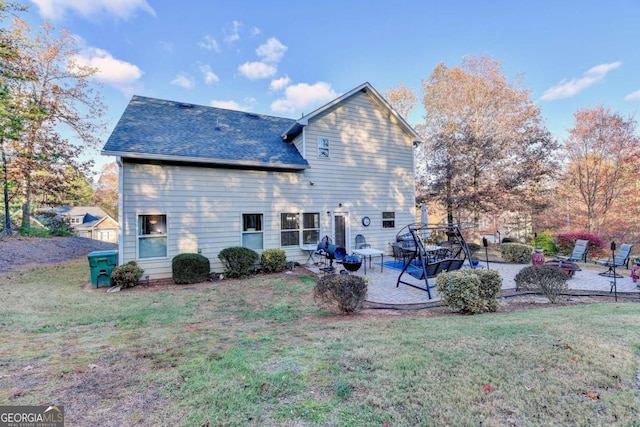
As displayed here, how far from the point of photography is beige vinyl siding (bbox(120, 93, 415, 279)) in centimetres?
875

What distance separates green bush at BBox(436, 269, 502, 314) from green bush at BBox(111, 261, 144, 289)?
26.5 ft

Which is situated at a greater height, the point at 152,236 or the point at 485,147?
the point at 485,147

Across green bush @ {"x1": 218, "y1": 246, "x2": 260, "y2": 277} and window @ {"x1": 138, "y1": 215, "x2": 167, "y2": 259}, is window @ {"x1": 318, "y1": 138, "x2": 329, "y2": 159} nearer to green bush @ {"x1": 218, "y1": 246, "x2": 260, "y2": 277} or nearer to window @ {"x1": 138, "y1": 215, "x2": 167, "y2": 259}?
green bush @ {"x1": 218, "y1": 246, "x2": 260, "y2": 277}

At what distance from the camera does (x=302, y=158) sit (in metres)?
11.0

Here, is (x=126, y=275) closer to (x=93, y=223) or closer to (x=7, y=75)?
(x=7, y=75)

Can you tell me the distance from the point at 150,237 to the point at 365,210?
806 centimetres

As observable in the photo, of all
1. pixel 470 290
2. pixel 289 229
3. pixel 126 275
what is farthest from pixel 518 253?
pixel 126 275

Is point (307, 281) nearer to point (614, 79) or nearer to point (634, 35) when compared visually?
point (634, 35)

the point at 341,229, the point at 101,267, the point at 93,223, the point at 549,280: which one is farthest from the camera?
the point at 93,223

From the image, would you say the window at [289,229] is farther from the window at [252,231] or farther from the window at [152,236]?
the window at [152,236]

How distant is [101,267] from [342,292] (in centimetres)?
738

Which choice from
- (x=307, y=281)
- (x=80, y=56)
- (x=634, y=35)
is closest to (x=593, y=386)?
(x=307, y=281)

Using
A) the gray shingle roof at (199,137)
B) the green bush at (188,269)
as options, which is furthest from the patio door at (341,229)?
the green bush at (188,269)

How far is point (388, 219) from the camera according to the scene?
1254cm
